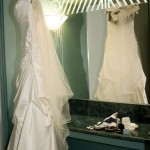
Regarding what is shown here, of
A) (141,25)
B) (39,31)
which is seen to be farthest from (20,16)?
(141,25)

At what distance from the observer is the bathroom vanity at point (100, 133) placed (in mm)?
1390

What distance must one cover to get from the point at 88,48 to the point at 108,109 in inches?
19.3

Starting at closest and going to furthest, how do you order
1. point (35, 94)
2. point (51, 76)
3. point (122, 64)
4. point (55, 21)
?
1. point (35, 94)
2. point (51, 76)
3. point (122, 64)
4. point (55, 21)

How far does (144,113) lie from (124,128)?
0.24 meters

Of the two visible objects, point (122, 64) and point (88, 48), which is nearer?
point (122, 64)

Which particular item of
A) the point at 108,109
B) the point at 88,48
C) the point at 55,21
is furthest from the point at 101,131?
the point at 55,21

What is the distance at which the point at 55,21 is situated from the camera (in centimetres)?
194

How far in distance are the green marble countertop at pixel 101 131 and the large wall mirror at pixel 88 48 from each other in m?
0.19

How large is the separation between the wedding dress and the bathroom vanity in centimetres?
8

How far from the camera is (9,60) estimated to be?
1.81m

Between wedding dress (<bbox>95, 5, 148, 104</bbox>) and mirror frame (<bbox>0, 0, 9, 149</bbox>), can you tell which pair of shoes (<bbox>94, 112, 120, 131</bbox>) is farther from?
mirror frame (<bbox>0, 0, 9, 149</bbox>)

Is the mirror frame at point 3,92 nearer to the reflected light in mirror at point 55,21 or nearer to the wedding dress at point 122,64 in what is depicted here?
the reflected light in mirror at point 55,21

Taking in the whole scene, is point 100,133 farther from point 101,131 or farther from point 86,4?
point 86,4

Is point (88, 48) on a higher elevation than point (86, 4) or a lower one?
lower
